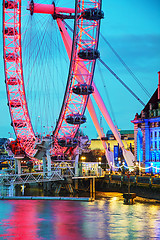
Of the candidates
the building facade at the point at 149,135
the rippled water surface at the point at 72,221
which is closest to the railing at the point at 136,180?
the rippled water surface at the point at 72,221

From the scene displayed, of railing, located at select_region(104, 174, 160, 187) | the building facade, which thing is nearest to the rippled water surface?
railing, located at select_region(104, 174, 160, 187)

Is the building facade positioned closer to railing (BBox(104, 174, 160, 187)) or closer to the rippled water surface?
railing (BBox(104, 174, 160, 187))

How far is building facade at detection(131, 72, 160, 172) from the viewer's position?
340 ft

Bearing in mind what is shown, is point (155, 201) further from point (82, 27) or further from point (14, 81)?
point (14, 81)

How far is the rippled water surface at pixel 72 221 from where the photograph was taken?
31.4 metres

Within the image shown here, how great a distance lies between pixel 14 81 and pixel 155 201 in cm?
3131

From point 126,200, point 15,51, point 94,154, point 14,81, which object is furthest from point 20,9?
point 94,154

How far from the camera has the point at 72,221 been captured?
3738 cm

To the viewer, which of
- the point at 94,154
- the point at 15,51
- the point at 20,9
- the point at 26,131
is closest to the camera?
the point at 20,9

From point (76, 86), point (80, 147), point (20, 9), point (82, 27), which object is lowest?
point (80, 147)

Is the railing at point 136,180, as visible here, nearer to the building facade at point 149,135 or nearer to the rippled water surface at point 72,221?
the rippled water surface at point 72,221

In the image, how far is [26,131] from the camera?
91.8 metres

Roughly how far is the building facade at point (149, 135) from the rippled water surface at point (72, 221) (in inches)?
2076

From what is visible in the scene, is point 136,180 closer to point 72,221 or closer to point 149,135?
point 149,135
